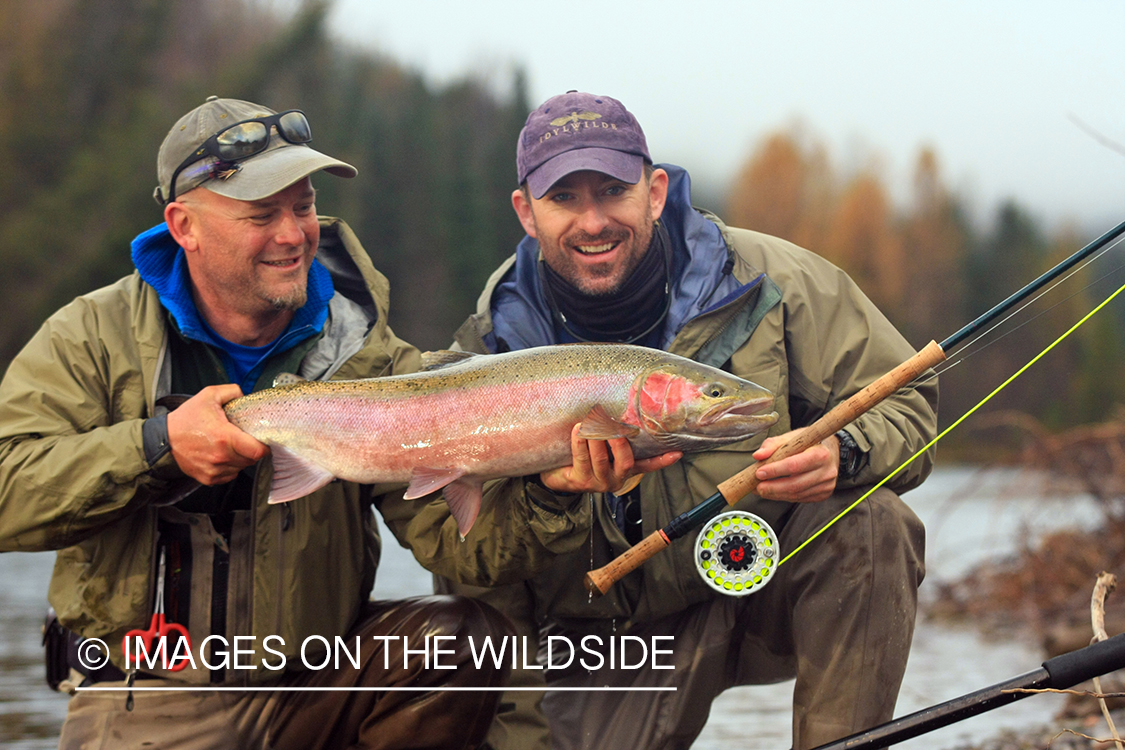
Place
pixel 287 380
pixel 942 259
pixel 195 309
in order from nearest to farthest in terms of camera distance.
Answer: pixel 287 380 → pixel 195 309 → pixel 942 259

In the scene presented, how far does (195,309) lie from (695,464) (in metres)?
1.15

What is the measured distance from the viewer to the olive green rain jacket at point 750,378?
243 cm

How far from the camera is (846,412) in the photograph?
2.10 meters

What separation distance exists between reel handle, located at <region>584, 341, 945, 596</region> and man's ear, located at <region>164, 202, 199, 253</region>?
1.15 meters

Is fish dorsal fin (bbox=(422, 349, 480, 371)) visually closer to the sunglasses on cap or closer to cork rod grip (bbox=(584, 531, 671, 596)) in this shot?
cork rod grip (bbox=(584, 531, 671, 596))

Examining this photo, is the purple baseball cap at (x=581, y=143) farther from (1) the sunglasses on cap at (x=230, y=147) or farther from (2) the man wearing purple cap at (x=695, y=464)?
(1) the sunglasses on cap at (x=230, y=147)

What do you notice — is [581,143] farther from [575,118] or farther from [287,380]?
[287,380]

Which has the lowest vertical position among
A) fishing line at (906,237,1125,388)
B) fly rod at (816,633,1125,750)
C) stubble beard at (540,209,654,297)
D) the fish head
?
fly rod at (816,633,1125,750)

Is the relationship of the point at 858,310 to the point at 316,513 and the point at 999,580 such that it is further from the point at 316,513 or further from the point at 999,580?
the point at 999,580

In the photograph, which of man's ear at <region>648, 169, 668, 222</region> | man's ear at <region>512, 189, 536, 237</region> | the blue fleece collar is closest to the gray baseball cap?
the blue fleece collar

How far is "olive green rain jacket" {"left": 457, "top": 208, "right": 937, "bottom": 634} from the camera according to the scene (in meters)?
2.43

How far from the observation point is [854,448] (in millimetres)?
2275

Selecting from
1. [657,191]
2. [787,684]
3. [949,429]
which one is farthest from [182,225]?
[787,684]

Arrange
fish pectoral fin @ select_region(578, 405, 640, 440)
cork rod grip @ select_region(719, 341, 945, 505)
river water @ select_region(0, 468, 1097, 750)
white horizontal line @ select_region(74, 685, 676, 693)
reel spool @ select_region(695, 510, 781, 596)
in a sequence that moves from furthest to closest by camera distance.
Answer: river water @ select_region(0, 468, 1097, 750)
white horizontal line @ select_region(74, 685, 676, 693)
reel spool @ select_region(695, 510, 781, 596)
cork rod grip @ select_region(719, 341, 945, 505)
fish pectoral fin @ select_region(578, 405, 640, 440)
